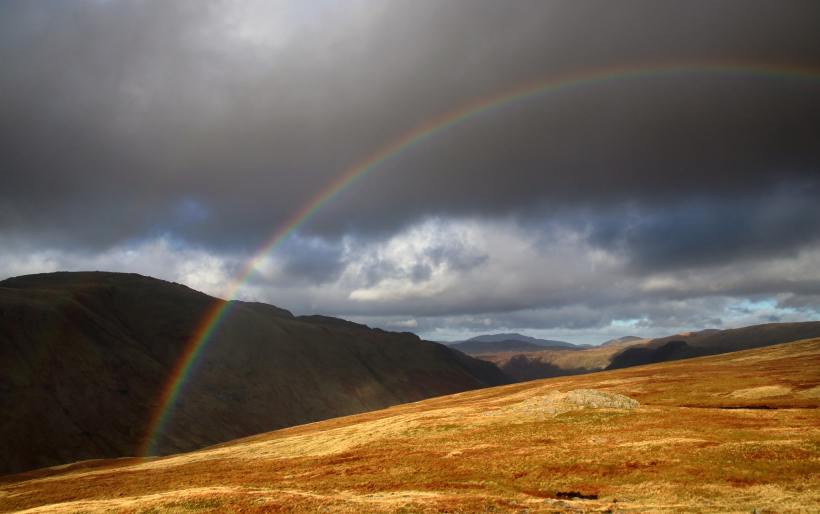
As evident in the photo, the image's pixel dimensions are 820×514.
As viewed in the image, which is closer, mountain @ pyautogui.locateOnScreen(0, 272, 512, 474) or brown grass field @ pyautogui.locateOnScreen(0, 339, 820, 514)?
brown grass field @ pyautogui.locateOnScreen(0, 339, 820, 514)

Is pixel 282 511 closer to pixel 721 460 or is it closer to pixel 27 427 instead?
pixel 721 460

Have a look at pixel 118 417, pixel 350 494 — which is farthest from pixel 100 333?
pixel 350 494

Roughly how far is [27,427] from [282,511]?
115m

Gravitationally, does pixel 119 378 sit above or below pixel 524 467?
above

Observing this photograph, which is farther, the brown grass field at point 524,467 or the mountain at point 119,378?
the mountain at point 119,378

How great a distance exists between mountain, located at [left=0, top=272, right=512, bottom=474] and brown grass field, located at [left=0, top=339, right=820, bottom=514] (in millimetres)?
54465

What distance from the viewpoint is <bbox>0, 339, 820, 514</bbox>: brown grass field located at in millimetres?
25562

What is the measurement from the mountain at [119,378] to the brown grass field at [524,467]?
5447 cm

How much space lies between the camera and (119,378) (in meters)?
131

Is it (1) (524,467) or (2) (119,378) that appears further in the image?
(2) (119,378)

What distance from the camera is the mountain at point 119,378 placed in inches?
4166

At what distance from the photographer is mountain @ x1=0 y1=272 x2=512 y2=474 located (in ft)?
347

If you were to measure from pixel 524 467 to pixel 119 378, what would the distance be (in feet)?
460

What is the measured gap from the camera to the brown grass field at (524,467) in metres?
25.6
